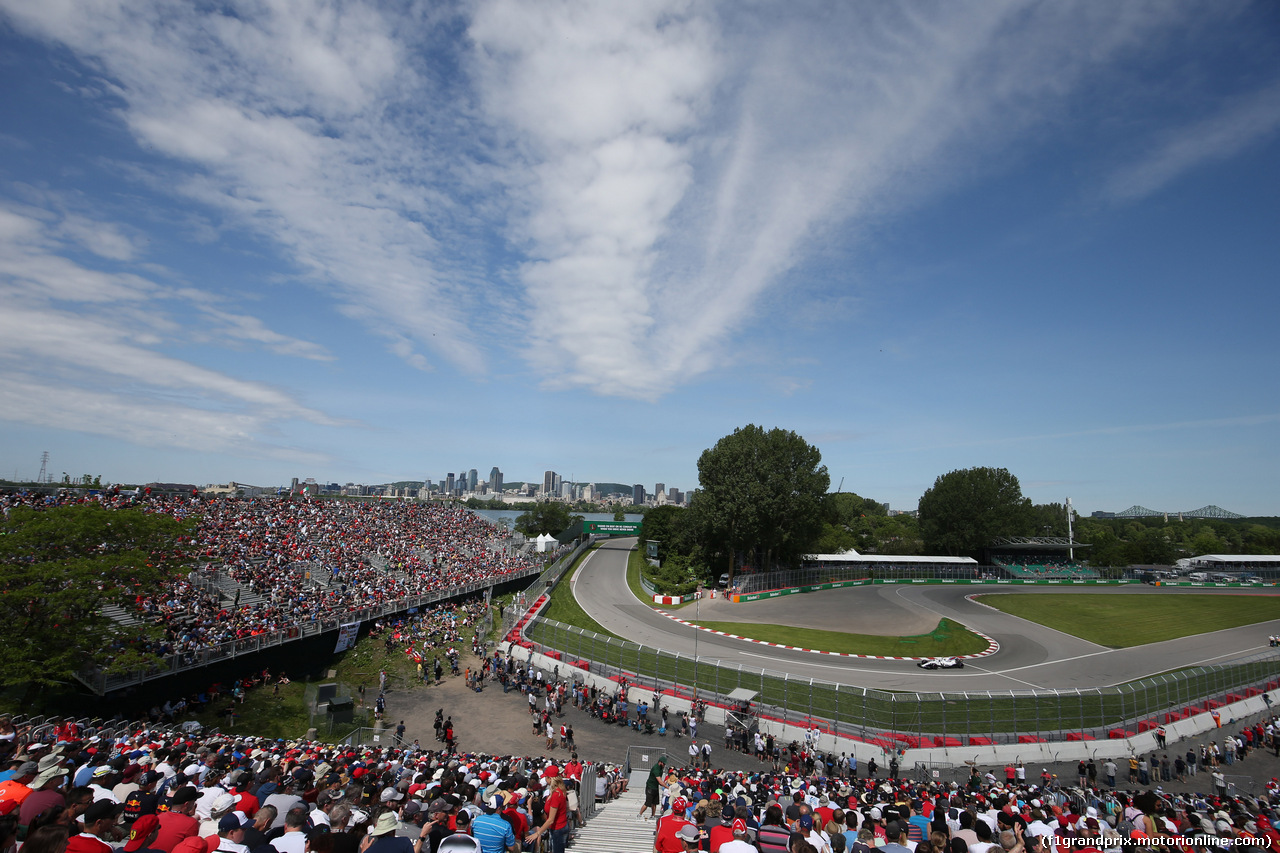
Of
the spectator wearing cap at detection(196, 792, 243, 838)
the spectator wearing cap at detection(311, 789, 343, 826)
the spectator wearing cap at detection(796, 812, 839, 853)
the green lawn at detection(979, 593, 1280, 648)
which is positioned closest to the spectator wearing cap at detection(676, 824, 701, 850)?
the spectator wearing cap at detection(796, 812, 839, 853)

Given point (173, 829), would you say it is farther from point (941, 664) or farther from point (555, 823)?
A: point (941, 664)

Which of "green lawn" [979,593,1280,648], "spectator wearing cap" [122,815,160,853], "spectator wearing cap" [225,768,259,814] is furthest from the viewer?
"green lawn" [979,593,1280,648]

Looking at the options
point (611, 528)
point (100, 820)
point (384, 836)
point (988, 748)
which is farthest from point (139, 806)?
point (611, 528)

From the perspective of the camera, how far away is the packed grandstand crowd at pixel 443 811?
4922mm

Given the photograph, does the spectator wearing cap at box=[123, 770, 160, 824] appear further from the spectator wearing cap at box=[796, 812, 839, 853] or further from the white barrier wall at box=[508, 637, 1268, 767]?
the white barrier wall at box=[508, 637, 1268, 767]

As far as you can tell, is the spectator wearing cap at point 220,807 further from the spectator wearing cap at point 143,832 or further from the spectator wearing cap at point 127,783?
the spectator wearing cap at point 143,832

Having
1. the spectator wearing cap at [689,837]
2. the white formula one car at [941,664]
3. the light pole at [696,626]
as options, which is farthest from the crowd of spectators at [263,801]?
the white formula one car at [941,664]

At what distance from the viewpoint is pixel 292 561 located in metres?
33.4

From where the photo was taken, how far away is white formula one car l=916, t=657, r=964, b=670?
2820 cm

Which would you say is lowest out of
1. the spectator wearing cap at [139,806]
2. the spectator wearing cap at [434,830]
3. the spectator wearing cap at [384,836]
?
the spectator wearing cap at [434,830]

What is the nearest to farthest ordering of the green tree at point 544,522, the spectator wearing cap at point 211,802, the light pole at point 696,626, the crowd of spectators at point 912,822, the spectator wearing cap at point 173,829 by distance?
the spectator wearing cap at point 173,829 < the crowd of spectators at point 912,822 < the spectator wearing cap at point 211,802 < the light pole at point 696,626 < the green tree at point 544,522

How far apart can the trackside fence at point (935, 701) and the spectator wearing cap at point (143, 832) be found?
660 inches

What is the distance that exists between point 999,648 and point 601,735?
26.9 meters

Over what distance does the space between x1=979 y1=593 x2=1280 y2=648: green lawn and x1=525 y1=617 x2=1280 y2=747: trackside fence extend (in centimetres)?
1512
